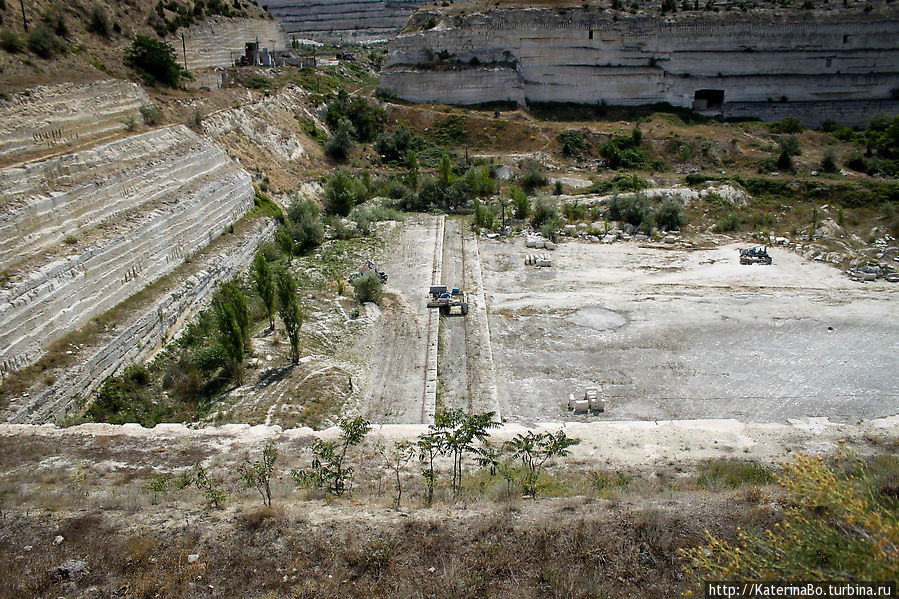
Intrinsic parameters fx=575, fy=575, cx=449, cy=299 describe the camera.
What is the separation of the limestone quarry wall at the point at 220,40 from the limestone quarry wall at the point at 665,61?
36.2 ft

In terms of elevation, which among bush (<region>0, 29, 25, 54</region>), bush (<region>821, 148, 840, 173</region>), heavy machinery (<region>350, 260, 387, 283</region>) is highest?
bush (<region>0, 29, 25, 54</region>)

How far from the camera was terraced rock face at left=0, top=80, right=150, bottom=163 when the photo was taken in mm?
15211

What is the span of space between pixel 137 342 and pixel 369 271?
6861mm

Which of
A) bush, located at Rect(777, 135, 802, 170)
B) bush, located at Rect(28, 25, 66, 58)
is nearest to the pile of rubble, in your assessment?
bush, located at Rect(777, 135, 802, 170)

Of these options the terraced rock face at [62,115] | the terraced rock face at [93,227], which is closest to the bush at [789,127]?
the terraced rock face at [93,227]

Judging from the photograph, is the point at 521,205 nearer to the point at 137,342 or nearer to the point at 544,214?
the point at 544,214

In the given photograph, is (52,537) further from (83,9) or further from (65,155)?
(83,9)

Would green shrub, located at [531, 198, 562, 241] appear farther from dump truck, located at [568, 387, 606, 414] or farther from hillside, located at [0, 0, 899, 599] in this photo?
dump truck, located at [568, 387, 606, 414]

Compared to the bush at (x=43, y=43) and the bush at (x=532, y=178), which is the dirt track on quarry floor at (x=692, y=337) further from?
the bush at (x=43, y=43)

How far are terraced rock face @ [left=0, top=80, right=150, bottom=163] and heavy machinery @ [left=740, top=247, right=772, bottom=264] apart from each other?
2235cm

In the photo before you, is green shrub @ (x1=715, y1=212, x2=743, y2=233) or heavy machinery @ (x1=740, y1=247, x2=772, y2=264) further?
green shrub @ (x1=715, y1=212, x2=743, y2=233)

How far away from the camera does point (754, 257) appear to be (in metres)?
21.3

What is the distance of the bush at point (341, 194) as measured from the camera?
87.1 ft

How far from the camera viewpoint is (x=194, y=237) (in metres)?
18.8
